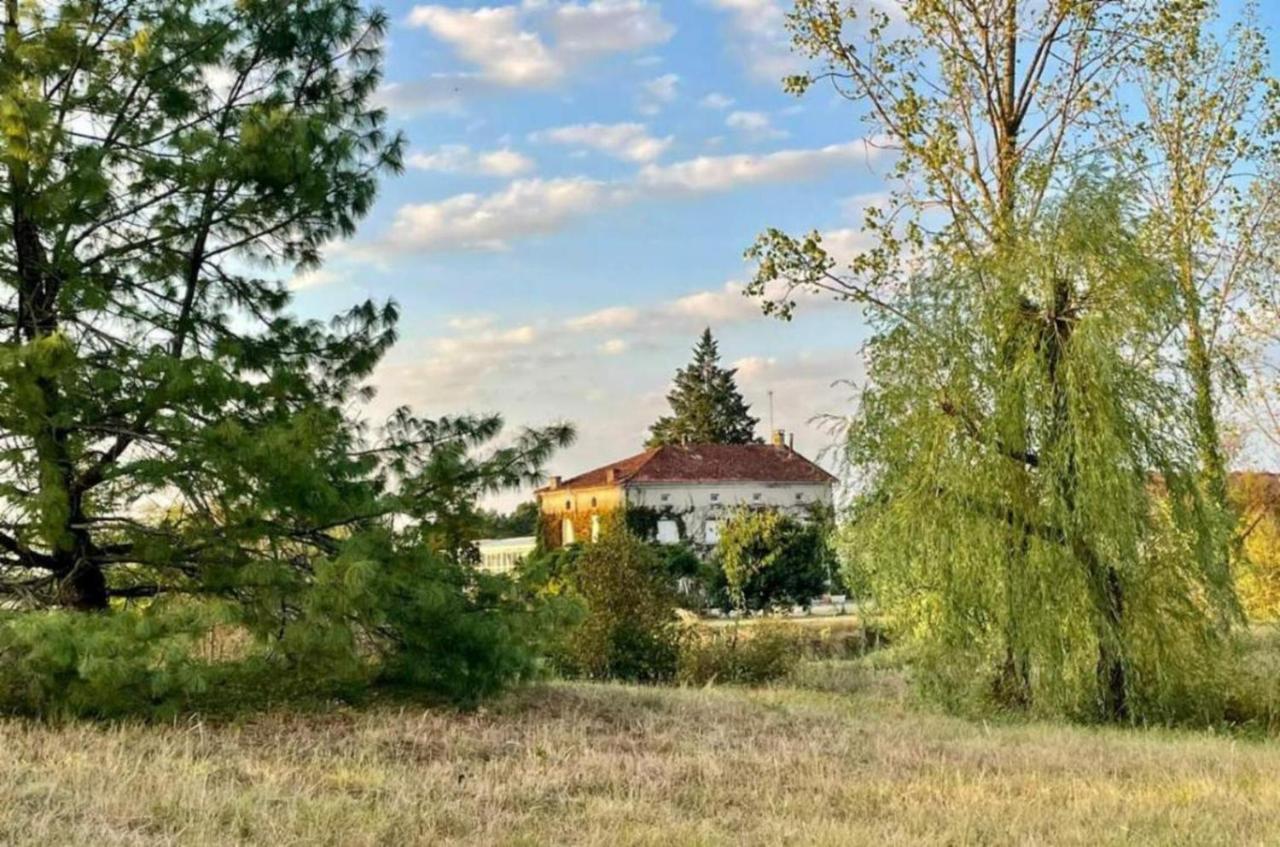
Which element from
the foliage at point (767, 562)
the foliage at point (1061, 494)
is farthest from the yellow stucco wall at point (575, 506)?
the foliage at point (1061, 494)

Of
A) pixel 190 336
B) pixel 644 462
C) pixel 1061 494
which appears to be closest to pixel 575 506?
pixel 644 462

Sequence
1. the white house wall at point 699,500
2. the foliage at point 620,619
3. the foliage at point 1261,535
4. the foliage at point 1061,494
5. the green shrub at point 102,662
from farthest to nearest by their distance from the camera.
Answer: the white house wall at point 699,500
the foliage at point 1261,535
the foliage at point 620,619
the foliage at point 1061,494
the green shrub at point 102,662

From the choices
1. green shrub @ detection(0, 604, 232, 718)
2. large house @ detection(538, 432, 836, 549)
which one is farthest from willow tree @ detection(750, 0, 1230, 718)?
large house @ detection(538, 432, 836, 549)

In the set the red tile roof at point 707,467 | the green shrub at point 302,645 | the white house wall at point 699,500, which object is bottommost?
the green shrub at point 302,645

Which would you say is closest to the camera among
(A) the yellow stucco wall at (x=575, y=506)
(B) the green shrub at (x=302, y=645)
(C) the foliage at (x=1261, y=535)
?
(B) the green shrub at (x=302, y=645)

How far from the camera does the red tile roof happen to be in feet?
172

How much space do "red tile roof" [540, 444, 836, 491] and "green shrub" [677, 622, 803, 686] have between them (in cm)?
3297

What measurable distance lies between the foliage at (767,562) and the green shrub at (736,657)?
17647 mm

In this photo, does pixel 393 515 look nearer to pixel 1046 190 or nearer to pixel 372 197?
pixel 372 197

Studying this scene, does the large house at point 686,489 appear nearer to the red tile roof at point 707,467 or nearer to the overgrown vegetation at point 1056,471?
the red tile roof at point 707,467

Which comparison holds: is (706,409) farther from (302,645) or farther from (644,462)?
(302,645)

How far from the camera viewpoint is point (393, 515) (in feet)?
31.6

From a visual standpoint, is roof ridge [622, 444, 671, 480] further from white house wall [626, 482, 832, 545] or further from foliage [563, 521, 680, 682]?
foliage [563, 521, 680, 682]

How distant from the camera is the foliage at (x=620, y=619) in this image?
16.5 metres
